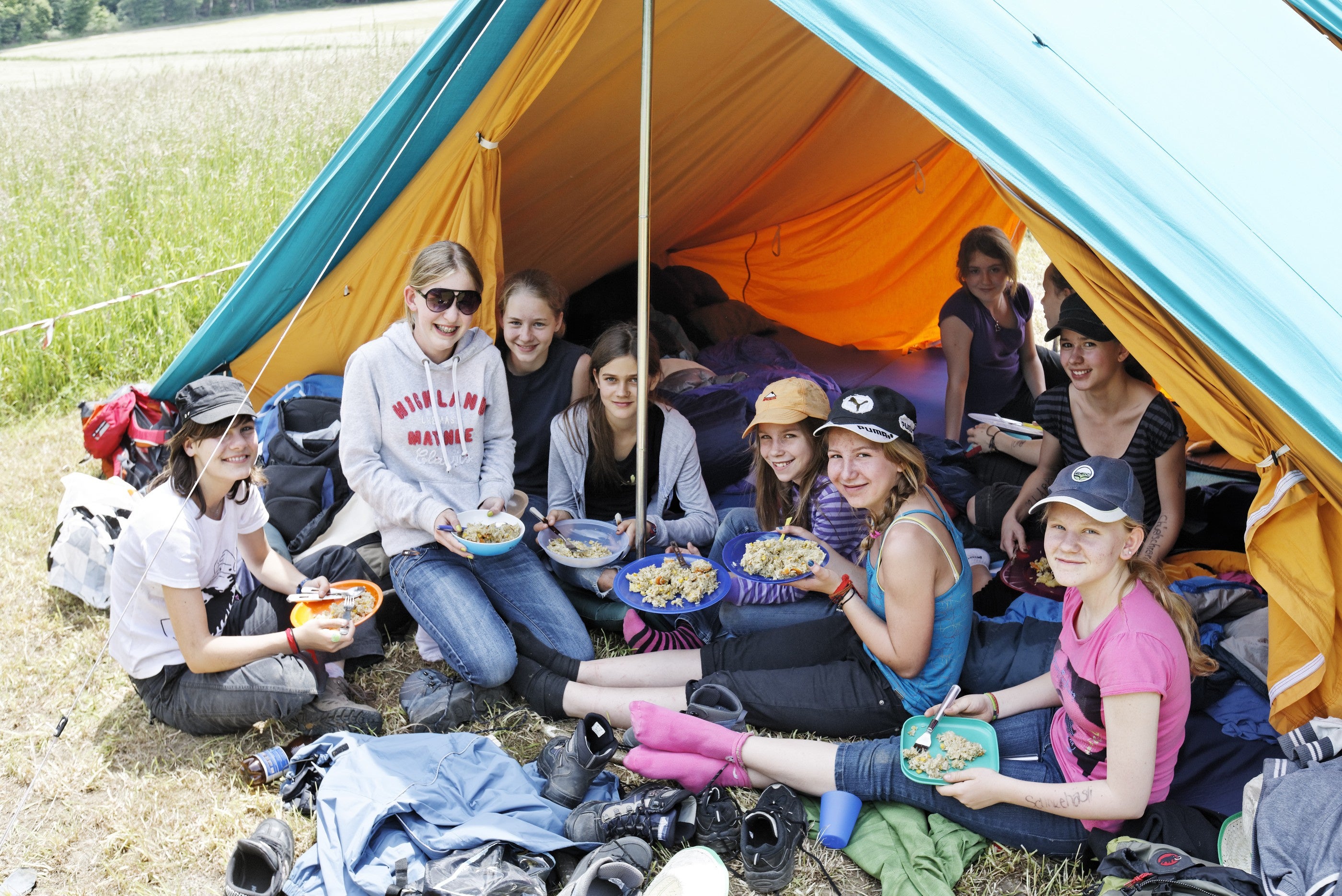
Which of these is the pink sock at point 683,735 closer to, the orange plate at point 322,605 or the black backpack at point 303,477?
the orange plate at point 322,605

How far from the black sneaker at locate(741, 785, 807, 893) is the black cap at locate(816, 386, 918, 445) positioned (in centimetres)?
91

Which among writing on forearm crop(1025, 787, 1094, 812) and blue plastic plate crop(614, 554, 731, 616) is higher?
blue plastic plate crop(614, 554, 731, 616)

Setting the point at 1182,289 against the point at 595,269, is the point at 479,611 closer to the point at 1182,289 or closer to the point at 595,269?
the point at 1182,289

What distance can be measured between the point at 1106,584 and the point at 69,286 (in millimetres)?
5594

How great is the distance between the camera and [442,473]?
3.33 metres

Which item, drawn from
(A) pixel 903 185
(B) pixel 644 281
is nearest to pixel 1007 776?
(B) pixel 644 281

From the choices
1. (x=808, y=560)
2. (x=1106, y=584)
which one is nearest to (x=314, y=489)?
(x=808, y=560)

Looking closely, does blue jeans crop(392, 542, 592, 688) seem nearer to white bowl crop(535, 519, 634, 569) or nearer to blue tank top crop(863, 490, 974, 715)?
white bowl crop(535, 519, 634, 569)

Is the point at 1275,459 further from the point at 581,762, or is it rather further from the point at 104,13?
the point at 104,13

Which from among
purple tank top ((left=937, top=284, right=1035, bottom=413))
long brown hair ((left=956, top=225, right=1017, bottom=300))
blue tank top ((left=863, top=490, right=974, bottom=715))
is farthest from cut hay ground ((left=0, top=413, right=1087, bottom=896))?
long brown hair ((left=956, top=225, right=1017, bottom=300))

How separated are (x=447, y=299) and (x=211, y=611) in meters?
1.14

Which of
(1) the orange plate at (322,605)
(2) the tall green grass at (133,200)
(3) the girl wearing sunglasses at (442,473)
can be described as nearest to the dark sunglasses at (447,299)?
(3) the girl wearing sunglasses at (442,473)

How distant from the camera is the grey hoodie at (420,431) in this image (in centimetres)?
318

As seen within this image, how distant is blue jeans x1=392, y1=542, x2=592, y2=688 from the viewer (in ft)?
9.84
